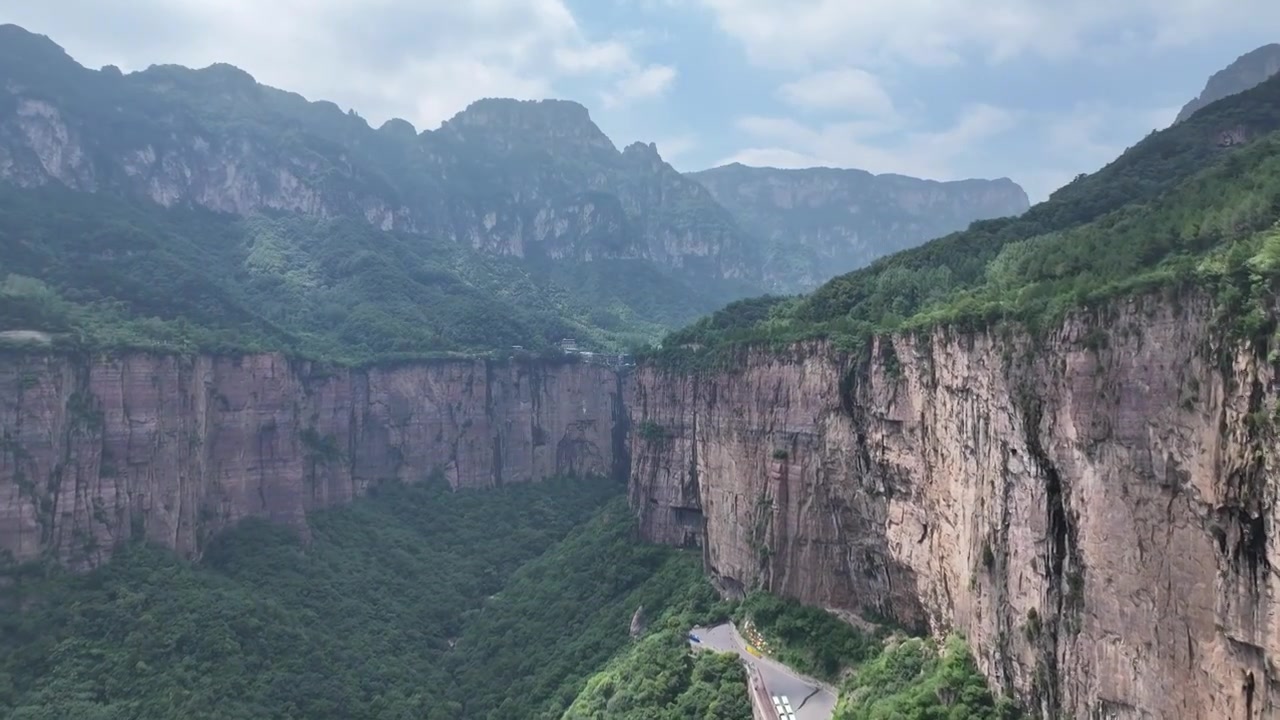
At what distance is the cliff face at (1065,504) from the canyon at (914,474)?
0.25 feet

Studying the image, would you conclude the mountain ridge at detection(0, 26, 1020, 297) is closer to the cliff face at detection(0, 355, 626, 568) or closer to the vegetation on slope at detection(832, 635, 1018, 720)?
the cliff face at detection(0, 355, 626, 568)

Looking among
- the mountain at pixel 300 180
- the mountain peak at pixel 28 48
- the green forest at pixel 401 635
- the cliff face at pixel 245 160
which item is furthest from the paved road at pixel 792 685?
the mountain peak at pixel 28 48

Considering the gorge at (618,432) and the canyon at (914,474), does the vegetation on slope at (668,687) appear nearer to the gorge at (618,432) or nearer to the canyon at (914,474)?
the gorge at (618,432)

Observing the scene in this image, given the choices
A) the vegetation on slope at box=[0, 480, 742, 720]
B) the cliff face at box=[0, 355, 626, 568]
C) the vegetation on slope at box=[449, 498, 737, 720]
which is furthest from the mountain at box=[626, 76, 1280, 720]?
the cliff face at box=[0, 355, 626, 568]

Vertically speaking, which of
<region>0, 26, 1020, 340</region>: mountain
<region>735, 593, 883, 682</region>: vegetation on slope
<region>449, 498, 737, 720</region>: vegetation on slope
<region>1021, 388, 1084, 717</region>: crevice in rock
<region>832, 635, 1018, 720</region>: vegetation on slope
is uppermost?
<region>0, 26, 1020, 340</region>: mountain

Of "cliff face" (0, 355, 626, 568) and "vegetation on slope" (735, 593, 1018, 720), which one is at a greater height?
"cliff face" (0, 355, 626, 568)

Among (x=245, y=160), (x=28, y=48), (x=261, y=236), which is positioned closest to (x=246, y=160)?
(x=245, y=160)

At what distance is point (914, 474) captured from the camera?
131ft

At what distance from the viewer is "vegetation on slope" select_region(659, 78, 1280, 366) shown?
27.7 m

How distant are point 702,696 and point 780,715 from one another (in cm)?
564

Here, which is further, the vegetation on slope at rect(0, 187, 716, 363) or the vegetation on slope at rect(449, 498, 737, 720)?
the vegetation on slope at rect(0, 187, 716, 363)

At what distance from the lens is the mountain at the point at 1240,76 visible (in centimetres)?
9656

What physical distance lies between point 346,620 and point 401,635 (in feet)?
12.9

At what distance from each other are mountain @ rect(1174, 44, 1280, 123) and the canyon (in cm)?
6603
